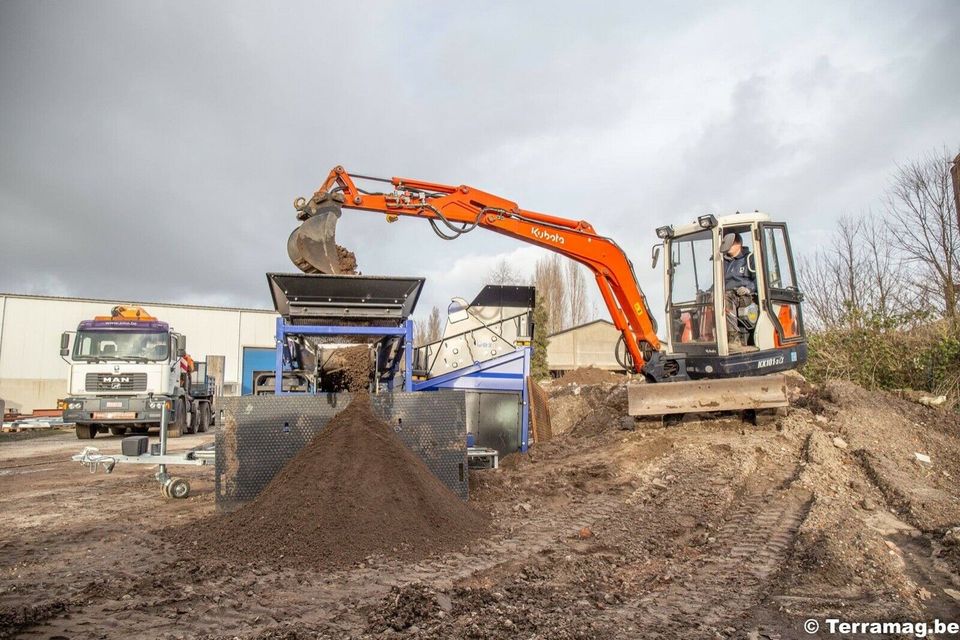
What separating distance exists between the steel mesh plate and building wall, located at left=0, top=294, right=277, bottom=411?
26604 millimetres

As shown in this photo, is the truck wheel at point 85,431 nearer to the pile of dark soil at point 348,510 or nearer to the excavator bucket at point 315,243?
the excavator bucket at point 315,243

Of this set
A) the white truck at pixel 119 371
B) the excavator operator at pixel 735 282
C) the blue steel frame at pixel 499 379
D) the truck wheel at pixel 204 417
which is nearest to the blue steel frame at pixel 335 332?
the blue steel frame at pixel 499 379

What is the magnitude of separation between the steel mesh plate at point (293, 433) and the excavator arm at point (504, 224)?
2932 mm

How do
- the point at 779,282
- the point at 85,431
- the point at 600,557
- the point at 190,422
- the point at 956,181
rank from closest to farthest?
the point at 600,557 < the point at 779,282 < the point at 956,181 < the point at 85,431 < the point at 190,422

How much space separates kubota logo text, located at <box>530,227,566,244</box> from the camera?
972 cm

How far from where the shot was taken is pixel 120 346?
1599 cm

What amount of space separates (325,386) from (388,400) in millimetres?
2809

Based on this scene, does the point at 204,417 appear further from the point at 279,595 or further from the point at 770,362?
the point at 279,595

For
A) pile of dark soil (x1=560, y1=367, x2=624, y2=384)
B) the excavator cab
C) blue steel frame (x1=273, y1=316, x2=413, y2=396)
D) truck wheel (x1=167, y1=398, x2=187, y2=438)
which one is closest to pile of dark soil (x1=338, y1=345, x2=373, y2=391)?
blue steel frame (x1=273, y1=316, x2=413, y2=396)

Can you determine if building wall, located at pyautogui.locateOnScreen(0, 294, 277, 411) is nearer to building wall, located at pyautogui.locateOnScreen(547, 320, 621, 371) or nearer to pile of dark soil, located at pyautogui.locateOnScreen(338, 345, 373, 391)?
→ building wall, located at pyautogui.locateOnScreen(547, 320, 621, 371)

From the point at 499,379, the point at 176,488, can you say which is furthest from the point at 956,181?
the point at 176,488

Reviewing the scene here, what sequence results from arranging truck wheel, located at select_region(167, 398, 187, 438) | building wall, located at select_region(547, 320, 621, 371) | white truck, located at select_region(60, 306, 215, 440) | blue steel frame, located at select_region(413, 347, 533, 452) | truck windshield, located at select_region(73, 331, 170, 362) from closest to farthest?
blue steel frame, located at select_region(413, 347, 533, 452) → white truck, located at select_region(60, 306, 215, 440) → truck windshield, located at select_region(73, 331, 170, 362) → truck wheel, located at select_region(167, 398, 187, 438) → building wall, located at select_region(547, 320, 621, 371)

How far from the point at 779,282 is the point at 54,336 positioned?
35.3m

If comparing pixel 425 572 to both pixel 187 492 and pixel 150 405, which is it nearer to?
pixel 187 492
